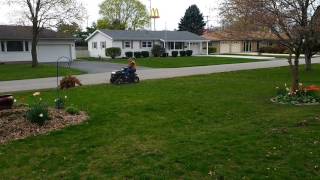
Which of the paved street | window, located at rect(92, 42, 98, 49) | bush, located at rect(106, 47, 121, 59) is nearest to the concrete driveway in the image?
the paved street

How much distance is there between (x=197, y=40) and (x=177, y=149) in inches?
2115

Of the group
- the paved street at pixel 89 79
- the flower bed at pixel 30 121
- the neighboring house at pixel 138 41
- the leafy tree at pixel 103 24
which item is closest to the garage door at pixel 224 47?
the neighboring house at pixel 138 41

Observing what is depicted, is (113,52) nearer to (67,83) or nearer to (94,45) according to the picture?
(94,45)

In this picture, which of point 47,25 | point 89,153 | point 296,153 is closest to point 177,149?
point 89,153

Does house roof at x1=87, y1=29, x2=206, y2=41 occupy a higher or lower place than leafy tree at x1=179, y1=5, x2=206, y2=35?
lower

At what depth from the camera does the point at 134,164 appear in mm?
6574

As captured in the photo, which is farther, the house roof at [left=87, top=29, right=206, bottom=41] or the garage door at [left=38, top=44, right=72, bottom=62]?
the house roof at [left=87, top=29, right=206, bottom=41]

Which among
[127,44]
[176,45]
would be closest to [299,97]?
[127,44]

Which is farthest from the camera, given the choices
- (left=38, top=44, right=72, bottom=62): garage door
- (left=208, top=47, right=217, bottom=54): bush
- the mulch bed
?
(left=208, top=47, right=217, bottom=54): bush

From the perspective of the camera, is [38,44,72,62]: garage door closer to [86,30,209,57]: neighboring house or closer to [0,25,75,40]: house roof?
[0,25,75,40]: house roof

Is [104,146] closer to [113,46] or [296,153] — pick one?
[296,153]

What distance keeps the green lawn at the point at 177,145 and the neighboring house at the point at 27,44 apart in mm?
32582

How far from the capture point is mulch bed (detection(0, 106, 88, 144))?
28.3ft

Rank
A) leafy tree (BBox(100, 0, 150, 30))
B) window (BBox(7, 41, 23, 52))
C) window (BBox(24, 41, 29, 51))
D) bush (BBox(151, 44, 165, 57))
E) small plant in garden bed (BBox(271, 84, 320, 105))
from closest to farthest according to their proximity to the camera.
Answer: small plant in garden bed (BBox(271, 84, 320, 105)) → window (BBox(7, 41, 23, 52)) → window (BBox(24, 41, 29, 51)) → bush (BBox(151, 44, 165, 57)) → leafy tree (BBox(100, 0, 150, 30))
